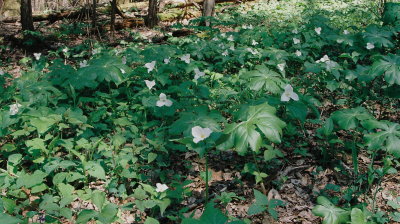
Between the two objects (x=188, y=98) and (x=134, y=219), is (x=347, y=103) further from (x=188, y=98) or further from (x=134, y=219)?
(x=134, y=219)

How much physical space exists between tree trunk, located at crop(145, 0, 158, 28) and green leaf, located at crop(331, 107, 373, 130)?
610 centimetres

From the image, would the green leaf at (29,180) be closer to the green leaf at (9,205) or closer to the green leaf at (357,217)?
the green leaf at (9,205)

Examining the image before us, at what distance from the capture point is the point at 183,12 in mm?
8758

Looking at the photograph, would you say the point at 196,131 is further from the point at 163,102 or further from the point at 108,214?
the point at 163,102

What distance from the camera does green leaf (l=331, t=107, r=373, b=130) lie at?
85.0 inches

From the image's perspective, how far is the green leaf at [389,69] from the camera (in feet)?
8.54

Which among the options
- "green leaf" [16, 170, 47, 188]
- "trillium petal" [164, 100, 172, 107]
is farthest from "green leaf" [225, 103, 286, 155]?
"green leaf" [16, 170, 47, 188]

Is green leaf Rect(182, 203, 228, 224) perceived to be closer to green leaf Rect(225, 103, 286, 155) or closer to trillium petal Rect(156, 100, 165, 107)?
green leaf Rect(225, 103, 286, 155)

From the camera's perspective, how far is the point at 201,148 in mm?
1877

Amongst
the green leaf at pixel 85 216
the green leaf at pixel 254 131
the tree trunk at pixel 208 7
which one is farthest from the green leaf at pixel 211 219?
the tree trunk at pixel 208 7

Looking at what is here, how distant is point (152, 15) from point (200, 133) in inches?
244

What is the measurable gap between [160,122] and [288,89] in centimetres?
143

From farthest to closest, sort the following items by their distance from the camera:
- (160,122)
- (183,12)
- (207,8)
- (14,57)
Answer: (183,12), (207,8), (14,57), (160,122)

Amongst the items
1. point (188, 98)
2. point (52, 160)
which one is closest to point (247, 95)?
point (188, 98)
